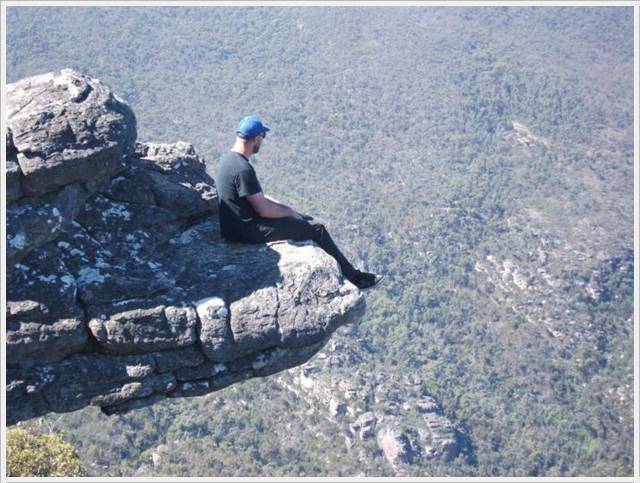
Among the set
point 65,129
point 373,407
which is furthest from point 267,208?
point 373,407

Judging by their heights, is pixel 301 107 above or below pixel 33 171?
below

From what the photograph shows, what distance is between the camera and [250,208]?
10.6m

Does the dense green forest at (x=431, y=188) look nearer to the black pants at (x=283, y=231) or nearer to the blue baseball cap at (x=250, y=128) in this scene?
the black pants at (x=283, y=231)

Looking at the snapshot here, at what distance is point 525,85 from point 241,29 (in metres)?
41.7

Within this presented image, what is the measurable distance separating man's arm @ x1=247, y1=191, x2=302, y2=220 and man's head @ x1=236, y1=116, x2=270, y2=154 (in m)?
0.62

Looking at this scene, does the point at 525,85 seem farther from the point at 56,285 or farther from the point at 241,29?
the point at 56,285

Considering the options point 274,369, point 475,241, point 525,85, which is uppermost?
point 274,369

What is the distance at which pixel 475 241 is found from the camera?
8756cm

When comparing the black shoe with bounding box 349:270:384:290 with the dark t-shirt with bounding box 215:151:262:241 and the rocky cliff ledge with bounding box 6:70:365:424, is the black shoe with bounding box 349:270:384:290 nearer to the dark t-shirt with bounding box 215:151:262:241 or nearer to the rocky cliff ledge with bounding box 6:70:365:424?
the rocky cliff ledge with bounding box 6:70:365:424

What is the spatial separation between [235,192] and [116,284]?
6.66 feet

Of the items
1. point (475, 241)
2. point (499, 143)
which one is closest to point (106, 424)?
point (475, 241)

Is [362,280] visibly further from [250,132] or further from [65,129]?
[65,129]

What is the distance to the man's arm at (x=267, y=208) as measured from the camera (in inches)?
411

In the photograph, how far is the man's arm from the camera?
34.3 feet
